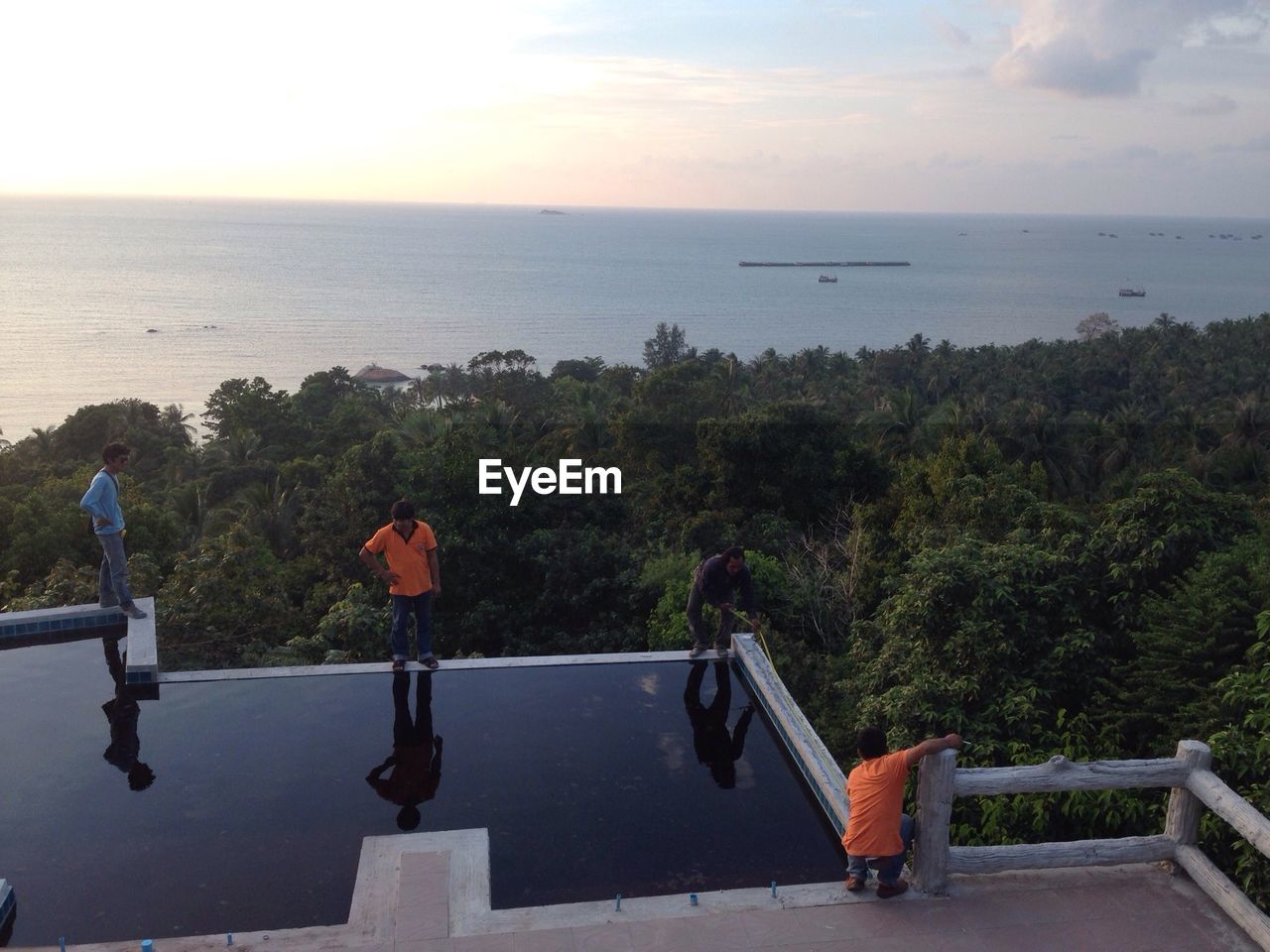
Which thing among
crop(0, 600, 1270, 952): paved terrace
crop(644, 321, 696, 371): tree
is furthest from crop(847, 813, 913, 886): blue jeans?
crop(644, 321, 696, 371): tree

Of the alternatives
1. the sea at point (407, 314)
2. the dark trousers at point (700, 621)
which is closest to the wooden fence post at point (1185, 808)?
the dark trousers at point (700, 621)

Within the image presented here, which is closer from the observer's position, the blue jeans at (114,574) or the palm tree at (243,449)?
the blue jeans at (114,574)

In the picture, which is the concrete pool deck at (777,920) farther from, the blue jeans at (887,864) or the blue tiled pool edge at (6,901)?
the blue tiled pool edge at (6,901)

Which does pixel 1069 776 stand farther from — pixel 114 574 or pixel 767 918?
pixel 114 574

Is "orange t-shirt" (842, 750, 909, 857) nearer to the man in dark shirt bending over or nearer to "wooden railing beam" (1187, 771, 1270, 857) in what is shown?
"wooden railing beam" (1187, 771, 1270, 857)

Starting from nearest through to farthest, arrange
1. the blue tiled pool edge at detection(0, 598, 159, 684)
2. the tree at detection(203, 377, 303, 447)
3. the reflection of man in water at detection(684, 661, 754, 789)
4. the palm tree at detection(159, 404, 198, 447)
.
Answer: the reflection of man in water at detection(684, 661, 754, 789), the blue tiled pool edge at detection(0, 598, 159, 684), the tree at detection(203, 377, 303, 447), the palm tree at detection(159, 404, 198, 447)

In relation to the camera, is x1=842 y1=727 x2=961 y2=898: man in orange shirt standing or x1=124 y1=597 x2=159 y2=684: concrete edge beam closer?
x1=842 y1=727 x2=961 y2=898: man in orange shirt standing
